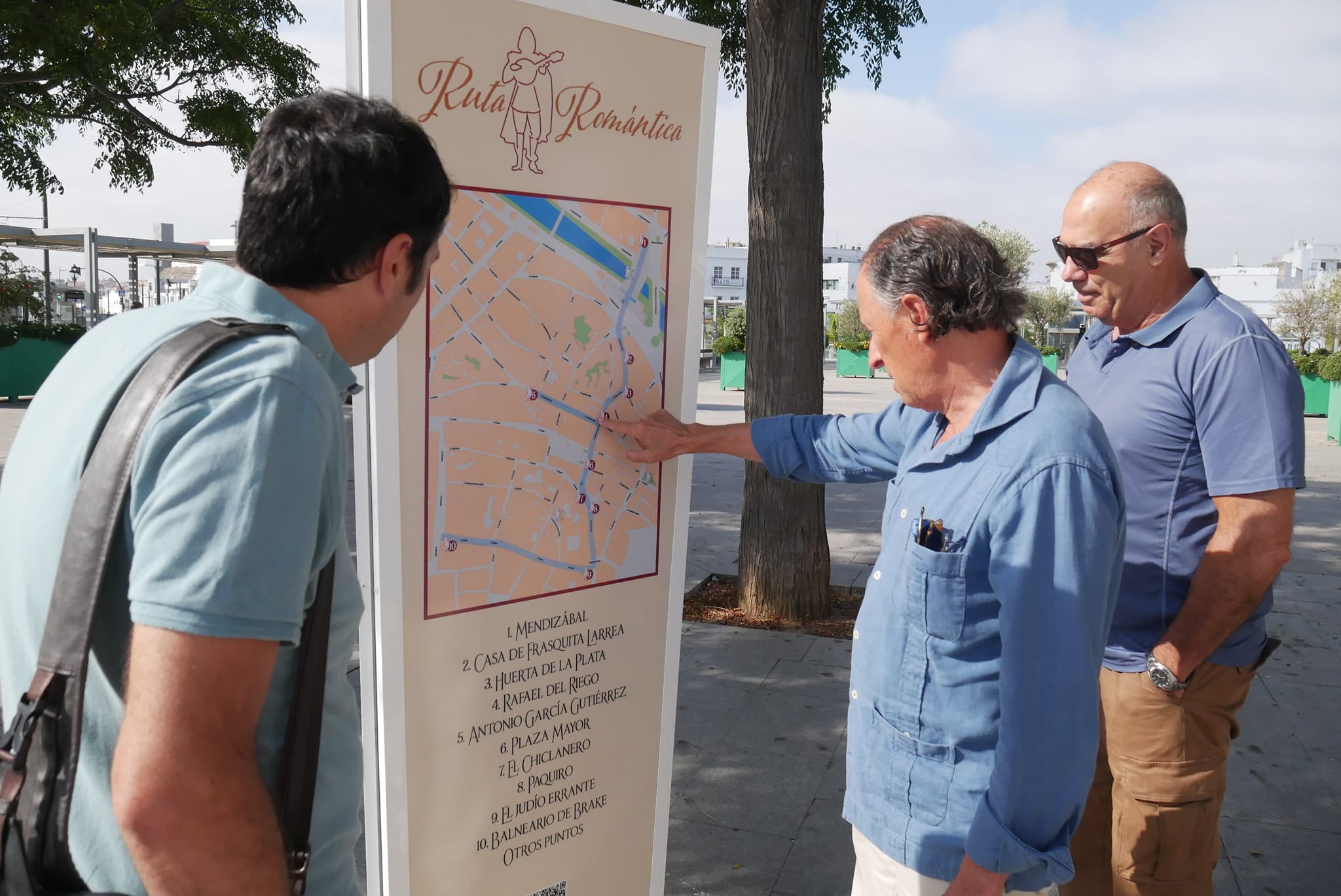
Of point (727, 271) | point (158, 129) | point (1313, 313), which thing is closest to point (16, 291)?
point (158, 129)

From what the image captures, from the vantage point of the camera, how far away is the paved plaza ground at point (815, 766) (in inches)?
130

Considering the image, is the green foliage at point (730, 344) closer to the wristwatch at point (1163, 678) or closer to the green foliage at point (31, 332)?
the green foliage at point (31, 332)

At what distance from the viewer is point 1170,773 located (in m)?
2.32

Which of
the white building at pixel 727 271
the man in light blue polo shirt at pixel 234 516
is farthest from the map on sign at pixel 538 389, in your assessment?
the white building at pixel 727 271

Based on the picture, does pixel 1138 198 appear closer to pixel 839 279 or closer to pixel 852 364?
pixel 852 364

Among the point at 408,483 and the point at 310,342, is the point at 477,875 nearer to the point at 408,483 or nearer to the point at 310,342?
the point at 408,483

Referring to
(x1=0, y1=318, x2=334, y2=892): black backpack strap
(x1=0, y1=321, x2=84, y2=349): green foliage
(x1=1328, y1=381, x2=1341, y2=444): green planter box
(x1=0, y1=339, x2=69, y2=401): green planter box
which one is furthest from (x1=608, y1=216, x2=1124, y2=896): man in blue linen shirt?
(x1=0, y1=339, x2=69, y2=401): green planter box

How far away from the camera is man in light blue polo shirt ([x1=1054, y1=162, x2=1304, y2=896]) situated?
2191 millimetres

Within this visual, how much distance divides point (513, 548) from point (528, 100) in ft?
3.09

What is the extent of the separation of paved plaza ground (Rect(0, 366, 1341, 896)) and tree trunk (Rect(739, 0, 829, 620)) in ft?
1.49

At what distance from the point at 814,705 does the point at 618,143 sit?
3.29 metres

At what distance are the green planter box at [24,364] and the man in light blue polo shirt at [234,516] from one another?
18747mm

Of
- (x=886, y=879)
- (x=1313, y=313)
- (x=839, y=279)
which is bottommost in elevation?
(x=886, y=879)

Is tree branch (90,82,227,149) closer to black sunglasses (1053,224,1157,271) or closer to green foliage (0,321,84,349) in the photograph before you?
green foliage (0,321,84,349)
